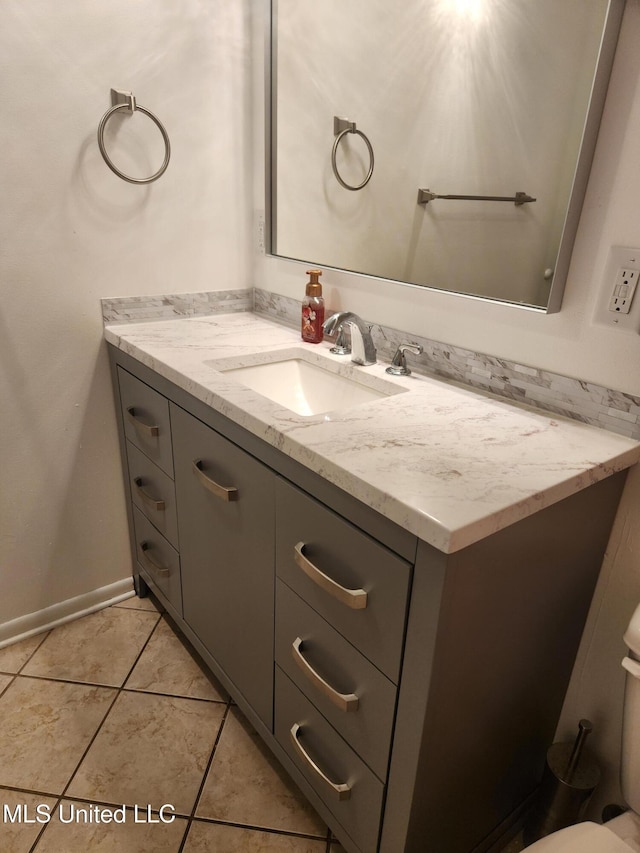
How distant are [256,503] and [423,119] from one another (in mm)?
926

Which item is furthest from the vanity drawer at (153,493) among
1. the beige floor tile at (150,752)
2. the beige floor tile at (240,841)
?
the beige floor tile at (240,841)

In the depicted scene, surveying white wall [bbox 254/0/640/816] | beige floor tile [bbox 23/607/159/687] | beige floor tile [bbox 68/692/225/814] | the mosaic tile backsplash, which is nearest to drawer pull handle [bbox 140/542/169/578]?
beige floor tile [bbox 23/607/159/687]

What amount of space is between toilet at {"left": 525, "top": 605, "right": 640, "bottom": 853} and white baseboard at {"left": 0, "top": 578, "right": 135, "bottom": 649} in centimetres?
142

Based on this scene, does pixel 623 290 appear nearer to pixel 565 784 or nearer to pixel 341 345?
pixel 341 345

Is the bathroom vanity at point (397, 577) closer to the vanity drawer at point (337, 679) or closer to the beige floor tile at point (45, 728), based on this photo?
the vanity drawer at point (337, 679)

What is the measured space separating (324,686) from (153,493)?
81 centimetres

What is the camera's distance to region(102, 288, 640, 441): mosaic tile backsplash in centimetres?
102

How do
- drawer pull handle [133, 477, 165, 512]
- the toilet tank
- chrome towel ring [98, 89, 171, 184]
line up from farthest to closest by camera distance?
drawer pull handle [133, 477, 165, 512]
chrome towel ring [98, 89, 171, 184]
the toilet tank

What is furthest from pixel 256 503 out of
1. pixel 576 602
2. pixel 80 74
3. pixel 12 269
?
pixel 80 74

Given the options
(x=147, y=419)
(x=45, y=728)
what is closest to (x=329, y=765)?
(x=45, y=728)

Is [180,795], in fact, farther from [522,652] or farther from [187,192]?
[187,192]

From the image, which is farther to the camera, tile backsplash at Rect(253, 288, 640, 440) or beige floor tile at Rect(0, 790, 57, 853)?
beige floor tile at Rect(0, 790, 57, 853)

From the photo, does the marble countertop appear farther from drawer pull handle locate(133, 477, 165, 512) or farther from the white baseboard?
the white baseboard

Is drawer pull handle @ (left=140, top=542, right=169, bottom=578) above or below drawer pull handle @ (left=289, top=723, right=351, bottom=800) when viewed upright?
below
